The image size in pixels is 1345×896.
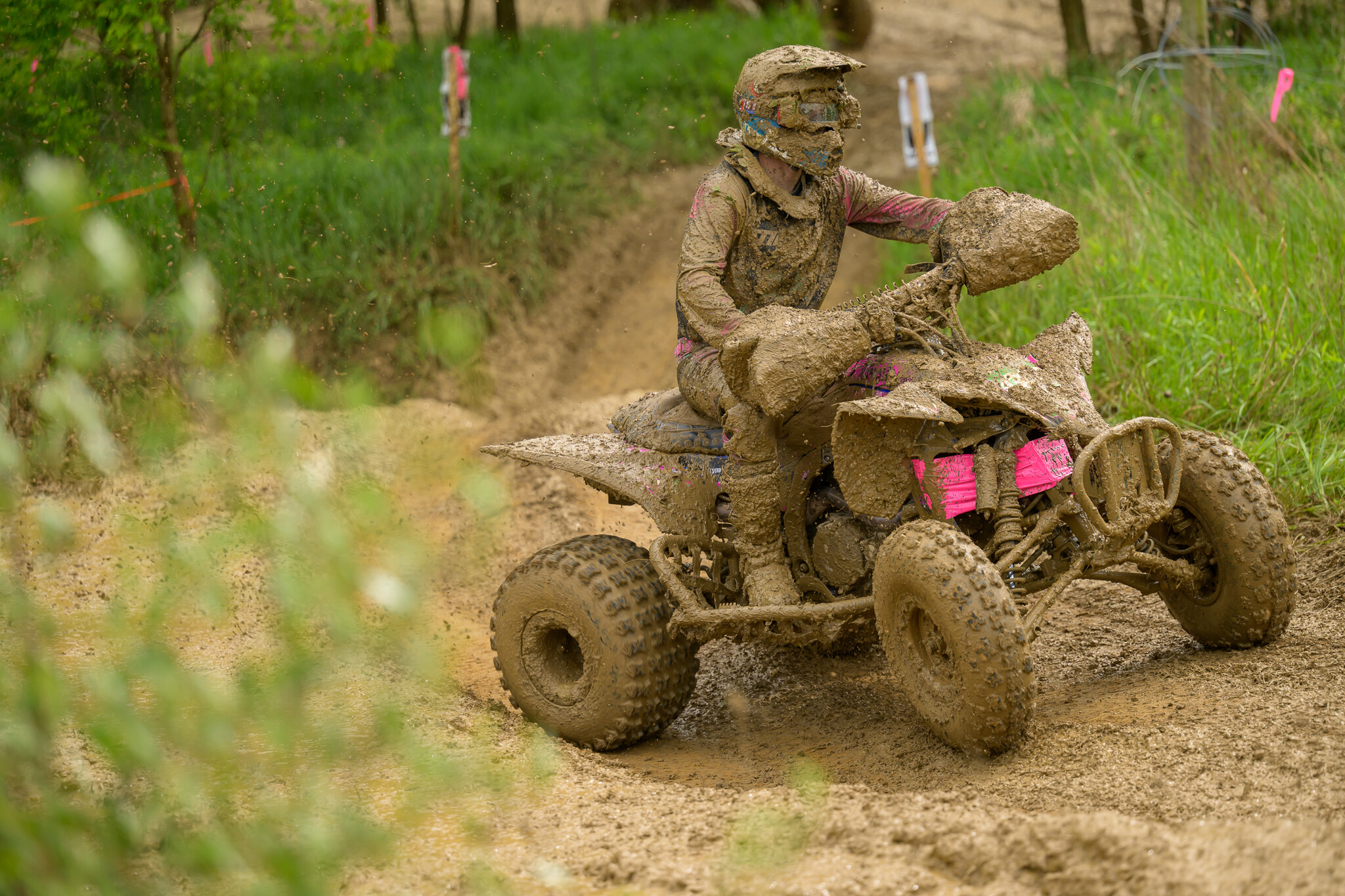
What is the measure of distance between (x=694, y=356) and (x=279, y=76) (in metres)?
8.20

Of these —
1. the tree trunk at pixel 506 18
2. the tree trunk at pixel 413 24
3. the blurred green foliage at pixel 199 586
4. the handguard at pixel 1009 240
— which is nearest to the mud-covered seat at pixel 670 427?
the handguard at pixel 1009 240

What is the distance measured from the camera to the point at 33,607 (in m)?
1.22

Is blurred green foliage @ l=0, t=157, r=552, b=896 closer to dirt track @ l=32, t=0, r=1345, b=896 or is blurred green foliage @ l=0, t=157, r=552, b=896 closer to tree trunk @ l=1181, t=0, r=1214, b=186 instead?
dirt track @ l=32, t=0, r=1345, b=896

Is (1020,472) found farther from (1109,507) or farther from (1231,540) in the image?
(1231,540)

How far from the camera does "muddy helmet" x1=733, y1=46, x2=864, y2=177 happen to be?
3.61m

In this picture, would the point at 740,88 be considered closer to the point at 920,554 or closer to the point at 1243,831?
the point at 920,554

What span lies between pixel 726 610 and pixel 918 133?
5569mm

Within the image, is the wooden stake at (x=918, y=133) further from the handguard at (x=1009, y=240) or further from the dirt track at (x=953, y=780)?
the handguard at (x=1009, y=240)

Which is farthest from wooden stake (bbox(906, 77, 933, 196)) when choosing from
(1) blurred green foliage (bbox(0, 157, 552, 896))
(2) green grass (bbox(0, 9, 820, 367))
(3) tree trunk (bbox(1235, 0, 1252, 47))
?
(1) blurred green foliage (bbox(0, 157, 552, 896))

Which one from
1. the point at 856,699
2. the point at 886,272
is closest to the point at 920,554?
the point at 856,699

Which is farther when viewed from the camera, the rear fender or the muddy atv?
the rear fender

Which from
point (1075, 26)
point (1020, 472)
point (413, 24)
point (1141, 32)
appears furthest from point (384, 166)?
point (1020, 472)

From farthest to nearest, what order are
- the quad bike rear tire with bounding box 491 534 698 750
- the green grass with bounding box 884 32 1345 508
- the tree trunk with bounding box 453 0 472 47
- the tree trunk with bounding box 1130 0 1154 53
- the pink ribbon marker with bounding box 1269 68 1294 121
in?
the tree trunk with bounding box 453 0 472 47 → the tree trunk with bounding box 1130 0 1154 53 → the pink ribbon marker with bounding box 1269 68 1294 121 → the green grass with bounding box 884 32 1345 508 → the quad bike rear tire with bounding box 491 534 698 750

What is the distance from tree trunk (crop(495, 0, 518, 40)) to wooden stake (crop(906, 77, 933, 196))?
595cm
